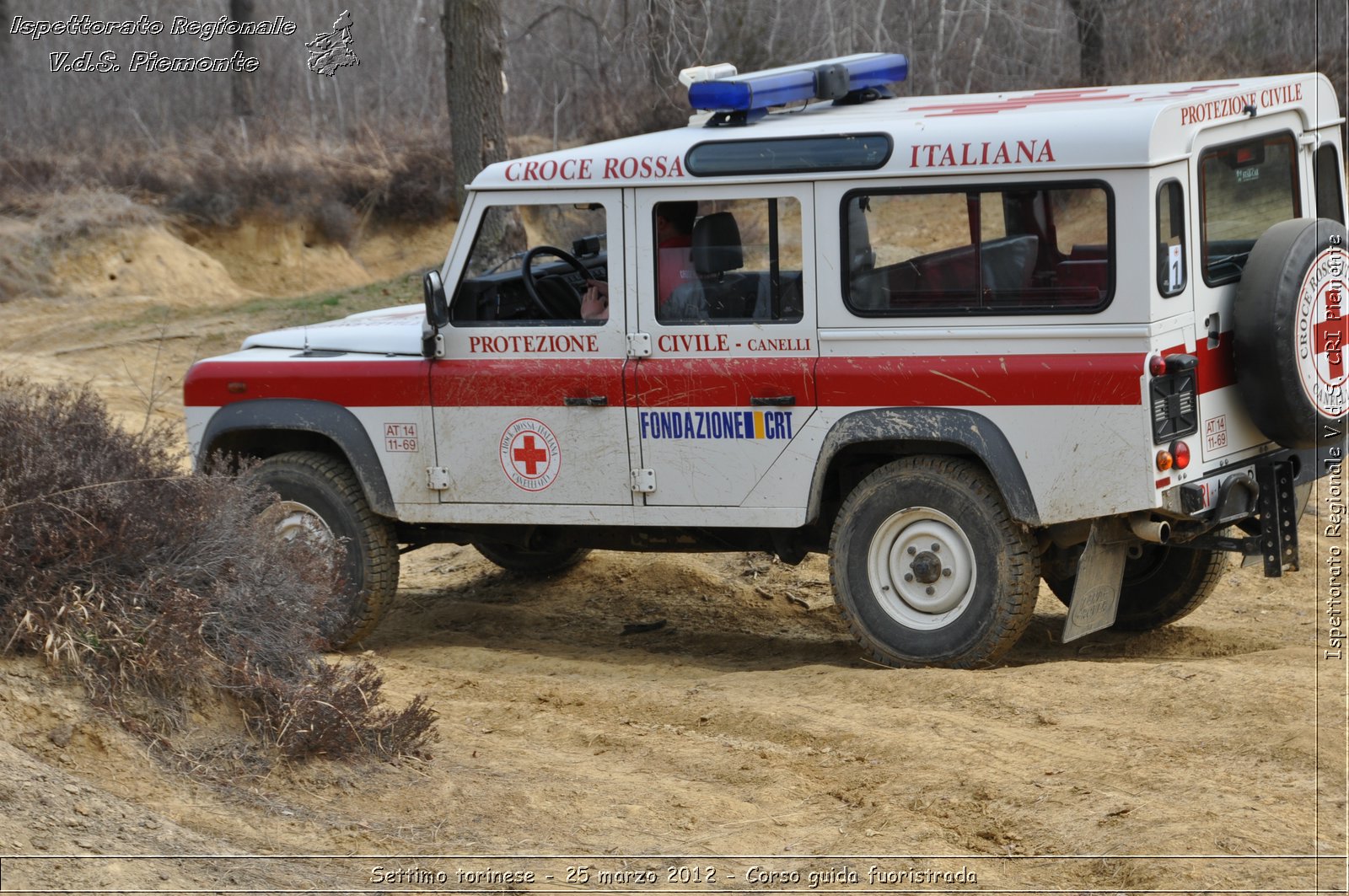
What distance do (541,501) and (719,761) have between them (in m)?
1.88

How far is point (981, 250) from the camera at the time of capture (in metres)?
6.13

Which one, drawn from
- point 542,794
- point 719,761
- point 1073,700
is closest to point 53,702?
point 542,794

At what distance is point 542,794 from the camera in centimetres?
514

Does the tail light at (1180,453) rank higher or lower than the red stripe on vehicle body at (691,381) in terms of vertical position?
lower

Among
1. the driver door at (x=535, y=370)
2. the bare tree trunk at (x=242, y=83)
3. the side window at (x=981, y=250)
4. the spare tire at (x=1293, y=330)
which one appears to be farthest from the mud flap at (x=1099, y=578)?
the bare tree trunk at (x=242, y=83)

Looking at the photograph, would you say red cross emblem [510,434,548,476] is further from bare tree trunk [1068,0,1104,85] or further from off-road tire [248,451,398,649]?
bare tree trunk [1068,0,1104,85]

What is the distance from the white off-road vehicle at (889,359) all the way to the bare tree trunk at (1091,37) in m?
12.7

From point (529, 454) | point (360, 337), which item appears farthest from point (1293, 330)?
point (360, 337)

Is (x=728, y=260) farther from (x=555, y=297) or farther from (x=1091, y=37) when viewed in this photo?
Result: (x=1091, y=37)

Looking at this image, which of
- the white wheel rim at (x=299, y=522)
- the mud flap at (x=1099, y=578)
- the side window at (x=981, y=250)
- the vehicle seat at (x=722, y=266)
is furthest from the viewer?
the white wheel rim at (x=299, y=522)

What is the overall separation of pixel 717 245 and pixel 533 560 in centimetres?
303

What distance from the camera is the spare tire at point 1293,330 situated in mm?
5973

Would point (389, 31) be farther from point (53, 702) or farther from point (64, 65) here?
point (53, 702)

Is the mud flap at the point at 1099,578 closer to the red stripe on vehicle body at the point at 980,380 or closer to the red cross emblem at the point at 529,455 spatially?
the red stripe on vehicle body at the point at 980,380
